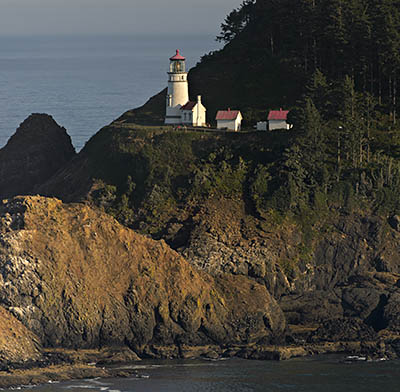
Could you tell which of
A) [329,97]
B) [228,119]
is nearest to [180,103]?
[228,119]

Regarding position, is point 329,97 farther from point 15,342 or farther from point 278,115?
point 15,342

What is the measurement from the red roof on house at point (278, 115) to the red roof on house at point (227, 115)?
11.6ft

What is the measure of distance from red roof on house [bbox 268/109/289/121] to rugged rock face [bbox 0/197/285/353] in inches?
942

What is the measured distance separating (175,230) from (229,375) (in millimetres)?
21782

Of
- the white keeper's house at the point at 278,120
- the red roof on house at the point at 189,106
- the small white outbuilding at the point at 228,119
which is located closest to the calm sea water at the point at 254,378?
the white keeper's house at the point at 278,120

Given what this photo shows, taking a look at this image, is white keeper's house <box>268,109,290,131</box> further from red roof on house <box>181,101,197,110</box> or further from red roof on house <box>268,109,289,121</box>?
red roof on house <box>181,101,197,110</box>

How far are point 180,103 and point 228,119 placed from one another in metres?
6.20

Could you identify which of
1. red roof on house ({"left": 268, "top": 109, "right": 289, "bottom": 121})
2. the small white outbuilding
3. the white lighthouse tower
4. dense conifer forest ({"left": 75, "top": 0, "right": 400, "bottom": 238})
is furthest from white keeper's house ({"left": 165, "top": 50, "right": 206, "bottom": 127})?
red roof on house ({"left": 268, "top": 109, "right": 289, "bottom": 121})

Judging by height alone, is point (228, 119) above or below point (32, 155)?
above

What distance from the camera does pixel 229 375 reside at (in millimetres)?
90750

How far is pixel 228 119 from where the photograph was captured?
400 ft

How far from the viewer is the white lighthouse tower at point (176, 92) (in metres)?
125

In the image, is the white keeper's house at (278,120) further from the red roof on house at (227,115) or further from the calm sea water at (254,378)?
the calm sea water at (254,378)

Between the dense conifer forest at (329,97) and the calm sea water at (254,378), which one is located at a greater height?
the dense conifer forest at (329,97)
